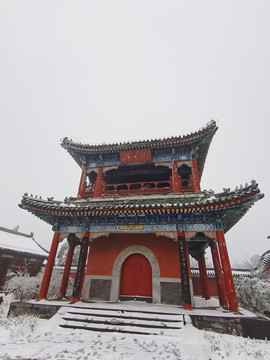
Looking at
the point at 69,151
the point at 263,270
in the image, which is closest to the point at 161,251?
the point at 69,151

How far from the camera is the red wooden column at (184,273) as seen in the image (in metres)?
7.48

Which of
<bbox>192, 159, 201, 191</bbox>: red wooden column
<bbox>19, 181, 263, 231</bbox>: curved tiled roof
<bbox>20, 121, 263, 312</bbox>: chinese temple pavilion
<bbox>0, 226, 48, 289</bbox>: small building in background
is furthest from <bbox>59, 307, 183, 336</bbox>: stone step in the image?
<bbox>0, 226, 48, 289</bbox>: small building in background

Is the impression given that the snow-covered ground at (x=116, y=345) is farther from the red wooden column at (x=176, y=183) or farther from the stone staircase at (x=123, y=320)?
the red wooden column at (x=176, y=183)

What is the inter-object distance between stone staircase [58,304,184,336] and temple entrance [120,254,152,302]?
2.03 metres

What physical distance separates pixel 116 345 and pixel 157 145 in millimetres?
9481

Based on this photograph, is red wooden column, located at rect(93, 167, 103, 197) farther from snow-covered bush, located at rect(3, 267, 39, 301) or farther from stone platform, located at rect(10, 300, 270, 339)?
snow-covered bush, located at rect(3, 267, 39, 301)

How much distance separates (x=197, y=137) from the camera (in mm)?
10852

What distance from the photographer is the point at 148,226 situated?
8.88 meters

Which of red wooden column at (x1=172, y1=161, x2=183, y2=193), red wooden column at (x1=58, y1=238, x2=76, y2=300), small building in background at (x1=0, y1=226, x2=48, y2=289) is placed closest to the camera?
red wooden column at (x1=58, y1=238, x2=76, y2=300)

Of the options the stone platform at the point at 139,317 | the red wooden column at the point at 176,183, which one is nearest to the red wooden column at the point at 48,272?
the stone platform at the point at 139,317

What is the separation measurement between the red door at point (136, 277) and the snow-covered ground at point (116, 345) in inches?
130

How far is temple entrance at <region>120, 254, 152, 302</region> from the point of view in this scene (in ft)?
30.2

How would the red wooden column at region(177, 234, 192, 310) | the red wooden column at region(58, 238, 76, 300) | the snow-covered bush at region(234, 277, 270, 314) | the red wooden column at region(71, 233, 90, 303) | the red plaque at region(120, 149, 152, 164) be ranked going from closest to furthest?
the red wooden column at region(177, 234, 192, 310)
the red wooden column at region(71, 233, 90, 303)
the red wooden column at region(58, 238, 76, 300)
the snow-covered bush at region(234, 277, 270, 314)
the red plaque at region(120, 149, 152, 164)

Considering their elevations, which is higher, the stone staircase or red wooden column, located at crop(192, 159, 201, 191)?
red wooden column, located at crop(192, 159, 201, 191)
